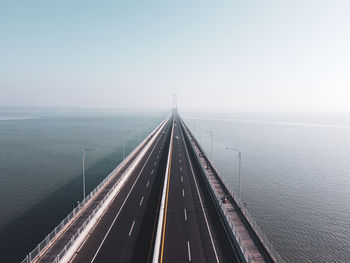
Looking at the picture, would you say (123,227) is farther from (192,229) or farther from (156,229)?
(192,229)

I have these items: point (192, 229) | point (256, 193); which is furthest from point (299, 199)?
point (192, 229)

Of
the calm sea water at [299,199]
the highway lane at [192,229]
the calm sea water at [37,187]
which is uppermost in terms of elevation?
the highway lane at [192,229]

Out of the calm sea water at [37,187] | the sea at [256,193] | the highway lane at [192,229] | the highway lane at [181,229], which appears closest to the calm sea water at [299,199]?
the sea at [256,193]

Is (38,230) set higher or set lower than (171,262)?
lower

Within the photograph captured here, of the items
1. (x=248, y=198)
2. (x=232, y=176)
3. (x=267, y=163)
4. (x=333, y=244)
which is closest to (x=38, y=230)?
(x=248, y=198)

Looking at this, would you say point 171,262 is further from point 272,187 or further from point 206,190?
point 272,187

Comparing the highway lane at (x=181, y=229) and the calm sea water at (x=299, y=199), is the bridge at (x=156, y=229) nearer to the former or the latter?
the highway lane at (x=181, y=229)
